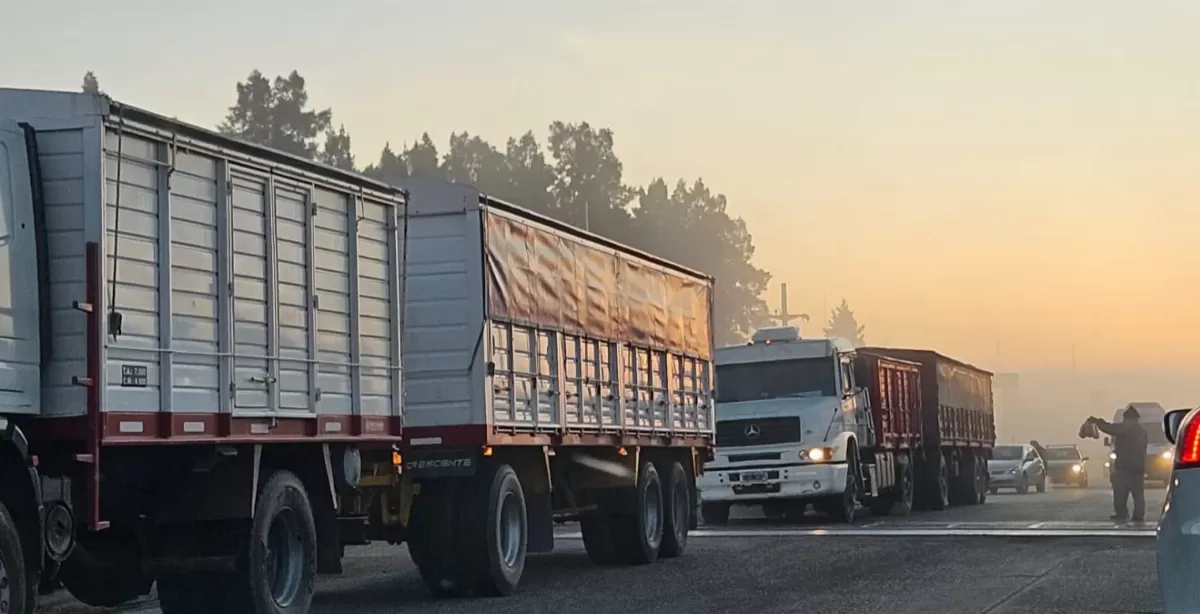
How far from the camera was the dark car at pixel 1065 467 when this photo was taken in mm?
61312

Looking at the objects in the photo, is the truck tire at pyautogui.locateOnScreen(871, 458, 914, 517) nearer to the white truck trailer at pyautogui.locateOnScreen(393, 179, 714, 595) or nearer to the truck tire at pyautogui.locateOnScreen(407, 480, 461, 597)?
the white truck trailer at pyautogui.locateOnScreen(393, 179, 714, 595)

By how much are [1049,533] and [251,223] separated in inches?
531

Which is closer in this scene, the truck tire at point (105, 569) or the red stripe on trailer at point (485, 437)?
the truck tire at point (105, 569)

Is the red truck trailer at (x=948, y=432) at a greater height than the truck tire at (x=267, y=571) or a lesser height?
greater

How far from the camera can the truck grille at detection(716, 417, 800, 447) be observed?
27.4 meters

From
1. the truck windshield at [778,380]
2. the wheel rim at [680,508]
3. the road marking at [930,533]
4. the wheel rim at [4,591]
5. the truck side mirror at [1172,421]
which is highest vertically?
the truck windshield at [778,380]

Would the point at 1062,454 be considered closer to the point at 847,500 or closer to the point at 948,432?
the point at 948,432

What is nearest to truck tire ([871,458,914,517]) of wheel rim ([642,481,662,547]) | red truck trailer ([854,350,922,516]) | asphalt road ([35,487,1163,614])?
red truck trailer ([854,350,922,516])

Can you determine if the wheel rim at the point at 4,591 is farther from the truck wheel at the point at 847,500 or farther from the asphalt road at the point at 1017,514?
the truck wheel at the point at 847,500

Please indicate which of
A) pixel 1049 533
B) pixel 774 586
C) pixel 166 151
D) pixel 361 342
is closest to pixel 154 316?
pixel 166 151

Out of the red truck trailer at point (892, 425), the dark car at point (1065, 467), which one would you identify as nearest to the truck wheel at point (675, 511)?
the red truck trailer at point (892, 425)

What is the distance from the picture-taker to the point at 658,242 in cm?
11081

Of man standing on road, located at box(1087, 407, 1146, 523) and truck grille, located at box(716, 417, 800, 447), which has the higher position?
truck grille, located at box(716, 417, 800, 447)

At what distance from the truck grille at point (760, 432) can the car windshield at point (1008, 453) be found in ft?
88.4
